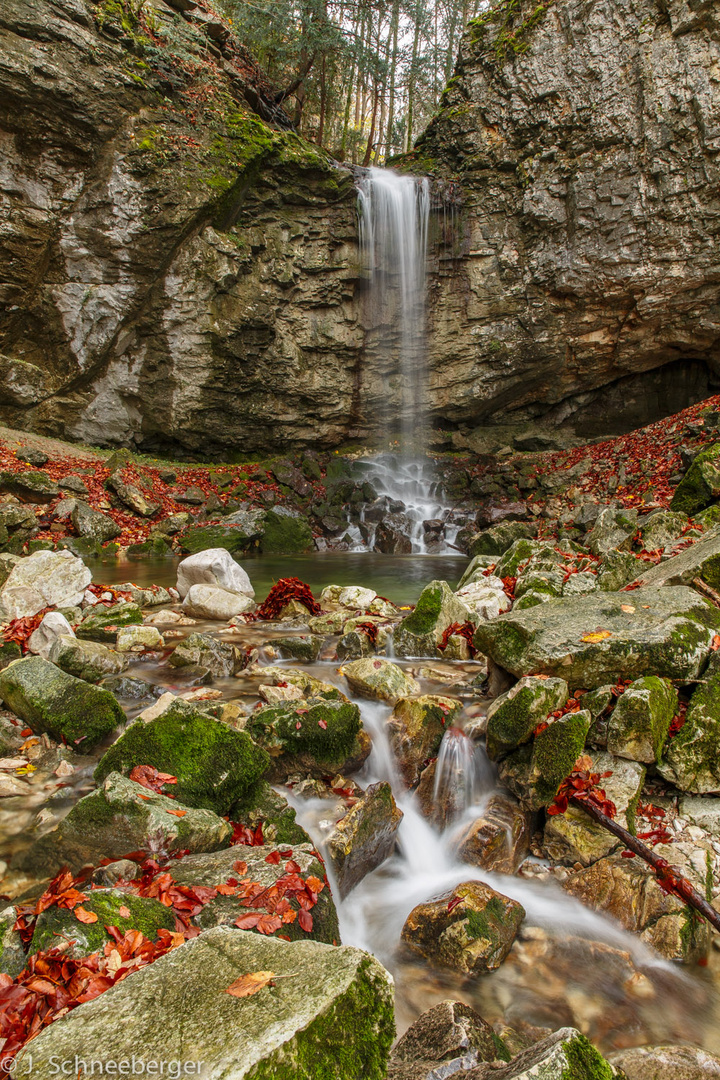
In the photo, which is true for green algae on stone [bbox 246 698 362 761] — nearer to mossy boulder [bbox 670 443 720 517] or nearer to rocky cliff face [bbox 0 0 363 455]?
mossy boulder [bbox 670 443 720 517]

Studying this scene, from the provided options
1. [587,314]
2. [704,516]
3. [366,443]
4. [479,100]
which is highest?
[479,100]

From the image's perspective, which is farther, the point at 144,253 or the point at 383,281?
the point at 383,281

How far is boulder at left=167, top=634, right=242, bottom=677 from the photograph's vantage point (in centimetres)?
496

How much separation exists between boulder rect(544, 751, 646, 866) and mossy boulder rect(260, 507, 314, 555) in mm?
10688

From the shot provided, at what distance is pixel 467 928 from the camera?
2.48m

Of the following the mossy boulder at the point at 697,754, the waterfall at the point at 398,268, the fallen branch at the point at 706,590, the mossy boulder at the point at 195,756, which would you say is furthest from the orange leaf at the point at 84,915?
the waterfall at the point at 398,268

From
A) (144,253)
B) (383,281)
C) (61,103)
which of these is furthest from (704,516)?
(61,103)

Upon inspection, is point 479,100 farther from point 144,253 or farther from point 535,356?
point 144,253

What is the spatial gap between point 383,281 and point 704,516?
13038 millimetres

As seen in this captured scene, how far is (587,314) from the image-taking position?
1534 cm

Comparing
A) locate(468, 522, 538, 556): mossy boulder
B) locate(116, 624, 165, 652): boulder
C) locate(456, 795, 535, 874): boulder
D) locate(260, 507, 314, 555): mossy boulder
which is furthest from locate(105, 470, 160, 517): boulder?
locate(456, 795, 535, 874): boulder

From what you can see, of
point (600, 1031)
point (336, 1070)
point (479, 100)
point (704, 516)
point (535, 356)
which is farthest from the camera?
point (535, 356)

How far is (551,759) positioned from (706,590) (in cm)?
225

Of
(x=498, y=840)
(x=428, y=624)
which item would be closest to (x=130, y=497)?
(x=428, y=624)
